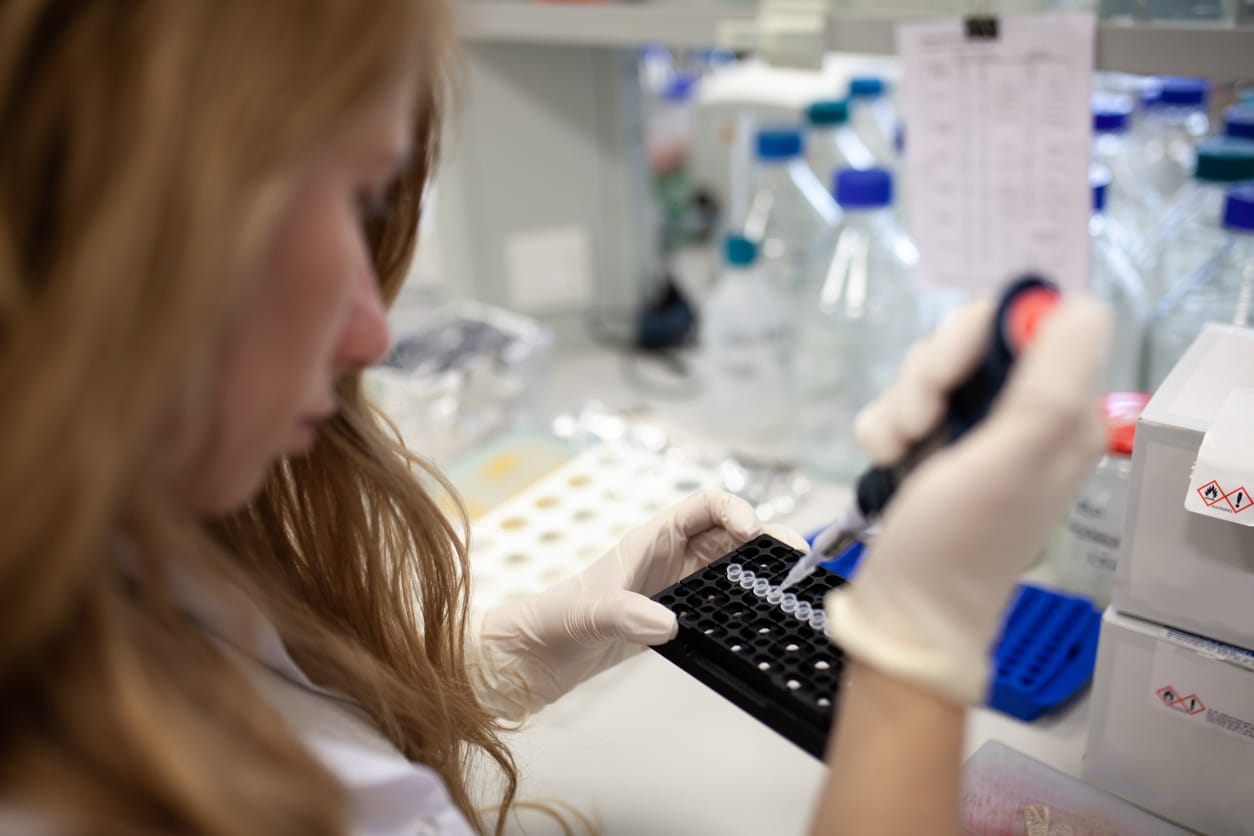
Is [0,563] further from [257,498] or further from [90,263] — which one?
[257,498]

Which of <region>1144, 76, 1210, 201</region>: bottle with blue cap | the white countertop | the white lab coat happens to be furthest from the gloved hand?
<region>1144, 76, 1210, 201</region>: bottle with blue cap

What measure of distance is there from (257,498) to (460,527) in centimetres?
44

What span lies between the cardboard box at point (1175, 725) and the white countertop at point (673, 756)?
0.07 meters

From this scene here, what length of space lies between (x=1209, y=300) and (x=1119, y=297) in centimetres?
14

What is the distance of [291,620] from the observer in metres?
0.62

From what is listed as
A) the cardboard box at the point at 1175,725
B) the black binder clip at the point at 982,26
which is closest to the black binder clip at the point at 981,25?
the black binder clip at the point at 982,26

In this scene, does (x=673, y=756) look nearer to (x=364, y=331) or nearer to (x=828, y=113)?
(x=364, y=331)

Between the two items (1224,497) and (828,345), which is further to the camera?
(828,345)

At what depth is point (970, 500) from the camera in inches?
17.3

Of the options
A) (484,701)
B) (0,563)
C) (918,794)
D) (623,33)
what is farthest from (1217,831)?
(623,33)

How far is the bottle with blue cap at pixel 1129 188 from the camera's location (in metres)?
1.25

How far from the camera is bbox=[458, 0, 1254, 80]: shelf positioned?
798 millimetres

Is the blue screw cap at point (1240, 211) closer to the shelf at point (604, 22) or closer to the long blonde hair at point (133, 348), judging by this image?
the shelf at point (604, 22)

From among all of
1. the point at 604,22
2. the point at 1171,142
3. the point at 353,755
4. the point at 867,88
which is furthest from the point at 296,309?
the point at 1171,142
